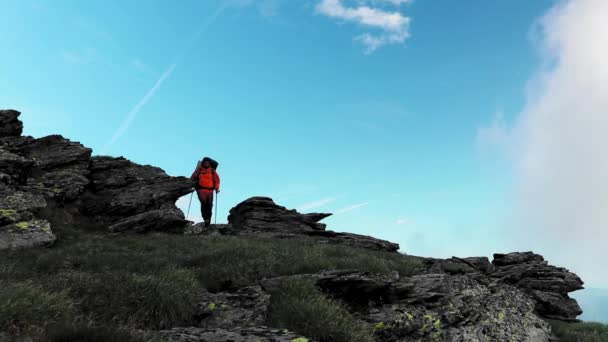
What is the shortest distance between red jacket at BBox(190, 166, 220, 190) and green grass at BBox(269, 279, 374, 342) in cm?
1657

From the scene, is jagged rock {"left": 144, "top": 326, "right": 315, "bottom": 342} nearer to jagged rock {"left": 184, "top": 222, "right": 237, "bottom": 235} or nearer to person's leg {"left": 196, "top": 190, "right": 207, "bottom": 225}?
jagged rock {"left": 184, "top": 222, "right": 237, "bottom": 235}

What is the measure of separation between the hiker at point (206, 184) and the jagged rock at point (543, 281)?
17.6 meters

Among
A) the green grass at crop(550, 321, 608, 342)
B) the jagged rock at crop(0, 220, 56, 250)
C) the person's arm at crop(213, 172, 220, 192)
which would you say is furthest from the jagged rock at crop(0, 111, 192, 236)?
the green grass at crop(550, 321, 608, 342)

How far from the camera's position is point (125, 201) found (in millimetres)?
23484

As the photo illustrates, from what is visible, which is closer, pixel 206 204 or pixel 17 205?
pixel 17 205

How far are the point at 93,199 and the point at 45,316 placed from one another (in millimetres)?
18555

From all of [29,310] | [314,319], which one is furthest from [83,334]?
[314,319]

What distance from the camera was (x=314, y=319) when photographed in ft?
29.5

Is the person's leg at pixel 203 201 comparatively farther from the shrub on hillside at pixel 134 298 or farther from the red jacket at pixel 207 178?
the shrub on hillside at pixel 134 298

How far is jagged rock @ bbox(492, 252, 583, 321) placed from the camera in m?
20.9

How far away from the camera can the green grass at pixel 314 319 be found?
8.80 m

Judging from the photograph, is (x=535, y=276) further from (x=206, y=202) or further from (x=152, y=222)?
(x=152, y=222)

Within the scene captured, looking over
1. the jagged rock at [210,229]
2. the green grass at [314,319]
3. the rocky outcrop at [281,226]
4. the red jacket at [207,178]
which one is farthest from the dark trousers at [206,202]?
the green grass at [314,319]

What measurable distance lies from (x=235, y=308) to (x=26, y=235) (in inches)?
476
